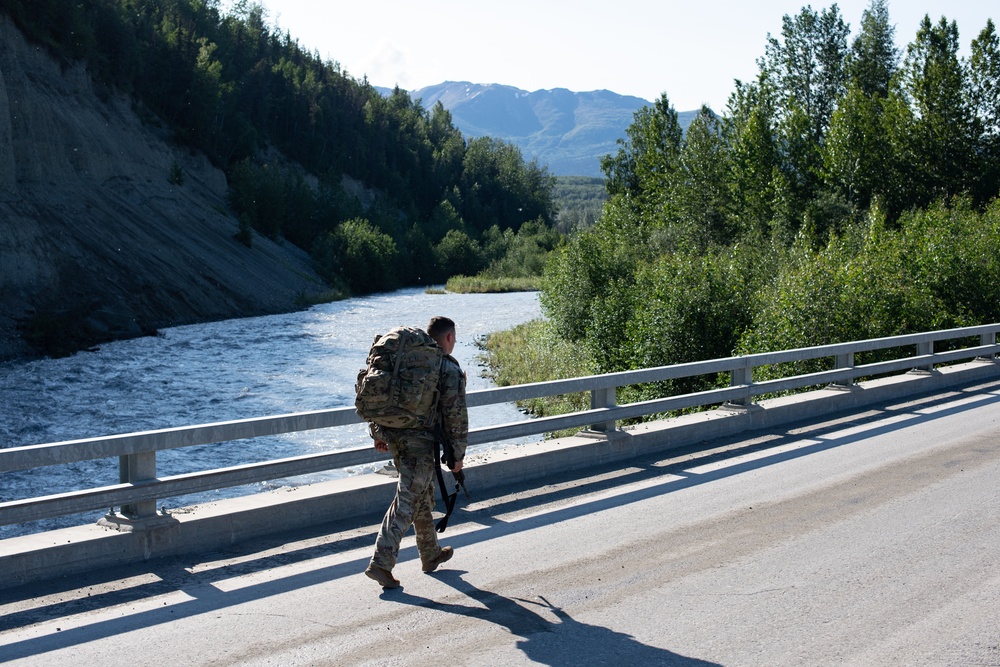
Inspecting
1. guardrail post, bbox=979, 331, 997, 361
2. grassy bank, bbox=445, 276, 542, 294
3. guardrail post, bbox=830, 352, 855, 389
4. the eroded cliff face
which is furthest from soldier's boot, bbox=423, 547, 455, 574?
grassy bank, bbox=445, 276, 542, 294

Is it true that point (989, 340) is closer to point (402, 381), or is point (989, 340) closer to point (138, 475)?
point (402, 381)

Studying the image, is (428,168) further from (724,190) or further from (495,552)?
(495,552)

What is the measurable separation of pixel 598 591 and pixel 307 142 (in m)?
104

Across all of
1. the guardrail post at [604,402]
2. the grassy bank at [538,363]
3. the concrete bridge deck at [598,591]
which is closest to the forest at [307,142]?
the grassy bank at [538,363]

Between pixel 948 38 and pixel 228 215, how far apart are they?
43.1 m

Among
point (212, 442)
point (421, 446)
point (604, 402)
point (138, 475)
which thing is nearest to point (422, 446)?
point (421, 446)

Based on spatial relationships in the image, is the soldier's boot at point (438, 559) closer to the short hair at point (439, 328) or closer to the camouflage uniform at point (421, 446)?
the camouflage uniform at point (421, 446)

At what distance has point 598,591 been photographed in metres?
5.94

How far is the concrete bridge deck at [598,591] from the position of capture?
16.3 feet

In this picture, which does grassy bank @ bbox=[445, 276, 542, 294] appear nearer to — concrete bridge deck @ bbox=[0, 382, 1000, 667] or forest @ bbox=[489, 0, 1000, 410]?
forest @ bbox=[489, 0, 1000, 410]

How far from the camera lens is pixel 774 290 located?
82.7ft

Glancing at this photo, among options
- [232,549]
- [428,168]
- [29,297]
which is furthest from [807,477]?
[428,168]

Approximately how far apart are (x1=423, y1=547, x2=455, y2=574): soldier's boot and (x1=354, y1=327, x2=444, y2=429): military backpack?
89 centimetres

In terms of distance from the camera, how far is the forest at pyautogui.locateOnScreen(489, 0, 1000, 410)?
75.6 ft
